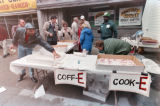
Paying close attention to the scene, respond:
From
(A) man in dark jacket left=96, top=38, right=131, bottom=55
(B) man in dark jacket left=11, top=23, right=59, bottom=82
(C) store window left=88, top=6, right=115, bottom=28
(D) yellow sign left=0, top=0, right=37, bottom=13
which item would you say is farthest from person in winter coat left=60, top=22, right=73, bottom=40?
(D) yellow sign left=0, top=0, right=37, bottom=13

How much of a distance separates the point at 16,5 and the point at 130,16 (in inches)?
255

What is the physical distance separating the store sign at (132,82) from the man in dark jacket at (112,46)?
2.06 feet

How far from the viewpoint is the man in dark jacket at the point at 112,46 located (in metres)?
1.91

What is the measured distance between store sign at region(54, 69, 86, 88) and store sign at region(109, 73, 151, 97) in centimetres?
43

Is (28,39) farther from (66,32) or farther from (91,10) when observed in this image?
(91,10)

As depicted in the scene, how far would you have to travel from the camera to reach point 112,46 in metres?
1.96

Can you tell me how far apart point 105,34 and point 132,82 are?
1.95m

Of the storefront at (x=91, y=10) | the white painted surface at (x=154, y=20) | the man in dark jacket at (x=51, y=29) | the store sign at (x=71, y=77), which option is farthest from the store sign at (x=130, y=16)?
the store sign at (x=71, y=77)

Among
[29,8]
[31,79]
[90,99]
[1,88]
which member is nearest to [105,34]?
[90,99]

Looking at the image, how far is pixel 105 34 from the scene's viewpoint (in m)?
3.12

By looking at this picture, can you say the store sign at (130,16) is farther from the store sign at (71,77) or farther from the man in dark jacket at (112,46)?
the store sign at (71,77)

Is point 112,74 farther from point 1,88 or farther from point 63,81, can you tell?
point 1,88

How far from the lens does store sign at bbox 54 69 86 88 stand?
1.61m

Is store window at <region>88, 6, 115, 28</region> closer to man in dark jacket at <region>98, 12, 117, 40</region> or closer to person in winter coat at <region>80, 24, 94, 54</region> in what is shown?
man in dark jacket at <region>98, 12, 117, 40</region>
